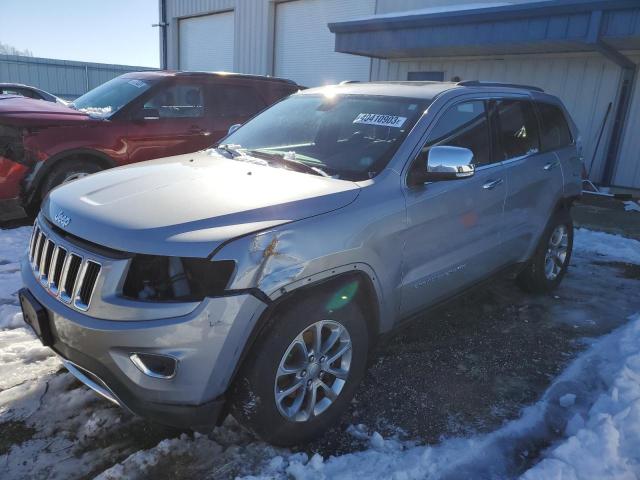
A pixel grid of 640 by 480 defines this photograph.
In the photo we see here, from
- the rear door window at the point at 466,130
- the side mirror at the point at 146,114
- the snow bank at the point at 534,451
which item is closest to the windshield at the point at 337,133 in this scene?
the rear door window at the point at 466,130

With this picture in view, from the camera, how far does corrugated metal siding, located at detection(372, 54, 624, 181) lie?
1010cm

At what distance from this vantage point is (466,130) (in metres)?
3.59

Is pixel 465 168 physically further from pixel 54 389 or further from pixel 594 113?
pixel 594 113

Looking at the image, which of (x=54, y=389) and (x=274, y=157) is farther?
(x=274, y=157)

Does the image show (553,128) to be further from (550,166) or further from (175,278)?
(175,278)

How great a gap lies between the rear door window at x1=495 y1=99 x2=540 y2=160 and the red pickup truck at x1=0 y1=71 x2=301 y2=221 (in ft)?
12.7

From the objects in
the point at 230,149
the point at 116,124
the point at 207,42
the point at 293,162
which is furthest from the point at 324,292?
the point at 207,42

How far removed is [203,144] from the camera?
6.66 m

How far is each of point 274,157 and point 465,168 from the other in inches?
46.7

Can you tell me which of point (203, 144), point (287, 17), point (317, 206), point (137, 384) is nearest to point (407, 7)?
point (287, 17)

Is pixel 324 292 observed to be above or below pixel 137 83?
below

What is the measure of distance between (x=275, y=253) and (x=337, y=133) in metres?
1.39

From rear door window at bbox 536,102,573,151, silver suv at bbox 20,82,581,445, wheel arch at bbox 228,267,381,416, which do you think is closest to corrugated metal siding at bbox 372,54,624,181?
rear door window at bbox 536,102,573,151

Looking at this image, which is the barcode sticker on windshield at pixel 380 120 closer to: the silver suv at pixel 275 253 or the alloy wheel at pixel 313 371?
the silver suv at pixel 275 253
